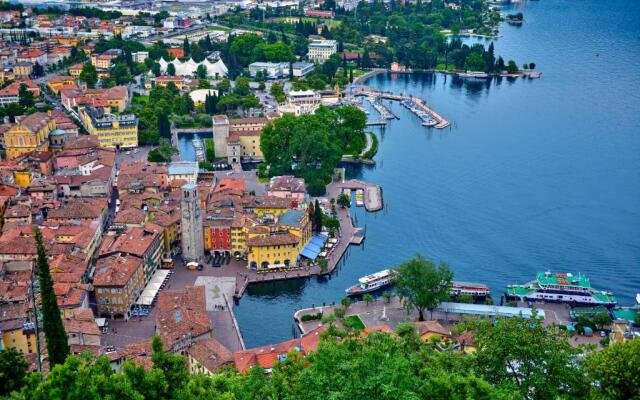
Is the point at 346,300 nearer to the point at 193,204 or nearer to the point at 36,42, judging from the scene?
the point at 193,204

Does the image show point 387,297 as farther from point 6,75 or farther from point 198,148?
point 6,75

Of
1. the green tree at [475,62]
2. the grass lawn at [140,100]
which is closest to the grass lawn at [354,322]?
the grass lawn at [140,100]

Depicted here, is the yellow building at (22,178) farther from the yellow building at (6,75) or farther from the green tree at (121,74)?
the green tree at (121,74)

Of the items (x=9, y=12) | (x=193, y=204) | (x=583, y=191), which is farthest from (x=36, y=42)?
(x=583, y=191)

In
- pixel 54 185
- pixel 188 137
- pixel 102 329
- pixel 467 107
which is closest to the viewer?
pixel 102 329

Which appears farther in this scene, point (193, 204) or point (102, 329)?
point (193, 204)

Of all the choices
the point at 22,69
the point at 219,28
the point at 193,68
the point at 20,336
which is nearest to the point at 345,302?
the point at 20,336
